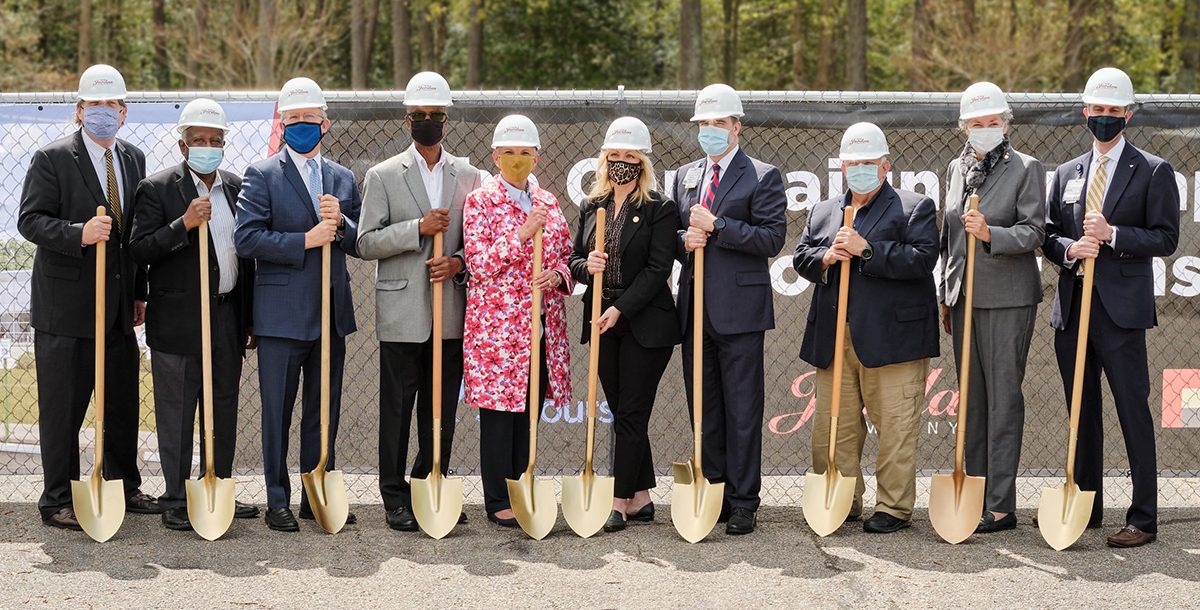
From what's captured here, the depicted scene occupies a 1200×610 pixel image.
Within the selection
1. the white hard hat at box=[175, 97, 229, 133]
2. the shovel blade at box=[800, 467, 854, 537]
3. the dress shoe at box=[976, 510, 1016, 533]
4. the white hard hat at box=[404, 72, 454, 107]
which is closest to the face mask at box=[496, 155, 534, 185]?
the white hard hat at box=[404, 72, 454, 107]

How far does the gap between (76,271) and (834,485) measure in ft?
12.1

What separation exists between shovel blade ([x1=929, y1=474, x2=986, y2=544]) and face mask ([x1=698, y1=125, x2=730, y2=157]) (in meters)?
1.81

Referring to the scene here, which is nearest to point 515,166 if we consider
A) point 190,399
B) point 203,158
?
point 203,158

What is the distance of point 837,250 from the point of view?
229 inches

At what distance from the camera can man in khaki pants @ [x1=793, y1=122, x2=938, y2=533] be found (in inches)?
230

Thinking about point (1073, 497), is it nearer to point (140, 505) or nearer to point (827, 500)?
point (827, 500)

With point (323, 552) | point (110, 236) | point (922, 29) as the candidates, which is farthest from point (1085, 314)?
point (922, 29)

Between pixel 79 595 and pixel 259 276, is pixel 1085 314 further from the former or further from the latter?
pixel 79 595

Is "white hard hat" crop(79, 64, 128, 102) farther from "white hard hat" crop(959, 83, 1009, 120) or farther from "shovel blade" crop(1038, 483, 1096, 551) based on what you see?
"shovel blade" crop(1038, 483, 1096, 551)

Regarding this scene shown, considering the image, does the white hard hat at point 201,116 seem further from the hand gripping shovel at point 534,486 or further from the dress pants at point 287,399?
the hand gripping shovel at point 534,486

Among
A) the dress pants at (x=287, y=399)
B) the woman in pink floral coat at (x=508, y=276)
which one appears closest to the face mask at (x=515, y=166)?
the woman in pink floral coat at (x=508, y=276)

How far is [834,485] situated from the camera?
5957mm

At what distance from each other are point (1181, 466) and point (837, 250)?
8.73ft

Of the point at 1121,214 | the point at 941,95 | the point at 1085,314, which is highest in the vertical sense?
the point at 941,95
